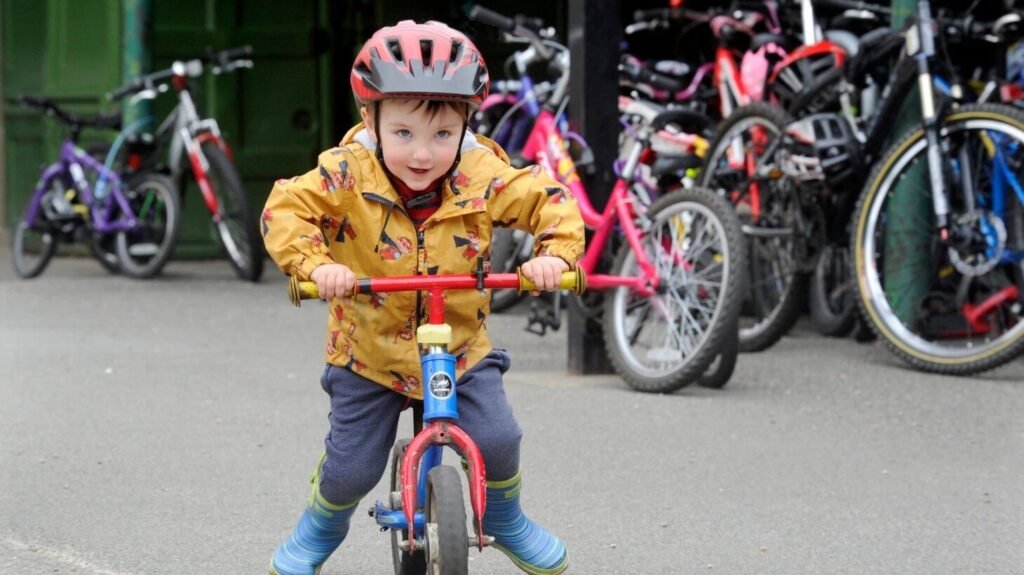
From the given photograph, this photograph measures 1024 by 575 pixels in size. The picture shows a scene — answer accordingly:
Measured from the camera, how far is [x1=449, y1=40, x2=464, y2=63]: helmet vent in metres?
3.91

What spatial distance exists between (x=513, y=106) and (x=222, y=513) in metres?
4.28

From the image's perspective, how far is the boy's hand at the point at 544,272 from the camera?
3811 millimetres

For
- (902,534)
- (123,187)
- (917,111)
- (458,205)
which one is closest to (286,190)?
(458,205)

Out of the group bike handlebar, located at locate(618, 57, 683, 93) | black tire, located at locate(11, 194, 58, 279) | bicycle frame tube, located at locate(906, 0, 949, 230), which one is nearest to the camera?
bicycle frame tube, located at locate(906, 0, 949, 230)

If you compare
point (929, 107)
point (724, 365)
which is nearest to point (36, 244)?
point (724, 365)

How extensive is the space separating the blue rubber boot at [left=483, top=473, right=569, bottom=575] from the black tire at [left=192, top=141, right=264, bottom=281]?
676 cm

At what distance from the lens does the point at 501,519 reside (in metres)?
4.25

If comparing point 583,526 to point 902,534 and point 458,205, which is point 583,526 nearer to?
point 902,534

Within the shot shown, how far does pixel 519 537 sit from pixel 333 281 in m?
0.92

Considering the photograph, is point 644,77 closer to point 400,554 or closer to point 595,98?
point 595,98

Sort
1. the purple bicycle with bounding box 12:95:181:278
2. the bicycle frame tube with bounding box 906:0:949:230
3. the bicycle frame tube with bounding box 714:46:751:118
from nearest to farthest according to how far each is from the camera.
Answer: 1. the bicycle frame tube with bounding box 906:0:949:230
2. the bicycle frame tube with bounding box 714:46:751:118
3. the purple bicycle with bounding box 12:95:181:278

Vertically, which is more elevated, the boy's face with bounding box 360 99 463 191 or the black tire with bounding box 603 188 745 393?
the boy's face with bounding box 360 99 463 191

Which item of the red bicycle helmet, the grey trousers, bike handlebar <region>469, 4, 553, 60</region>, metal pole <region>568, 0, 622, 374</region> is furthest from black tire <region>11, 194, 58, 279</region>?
the red bicycle helmet

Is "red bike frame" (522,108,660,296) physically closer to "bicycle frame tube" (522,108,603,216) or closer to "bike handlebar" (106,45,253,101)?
"bicycle frame tube" (522,108,603,216)
